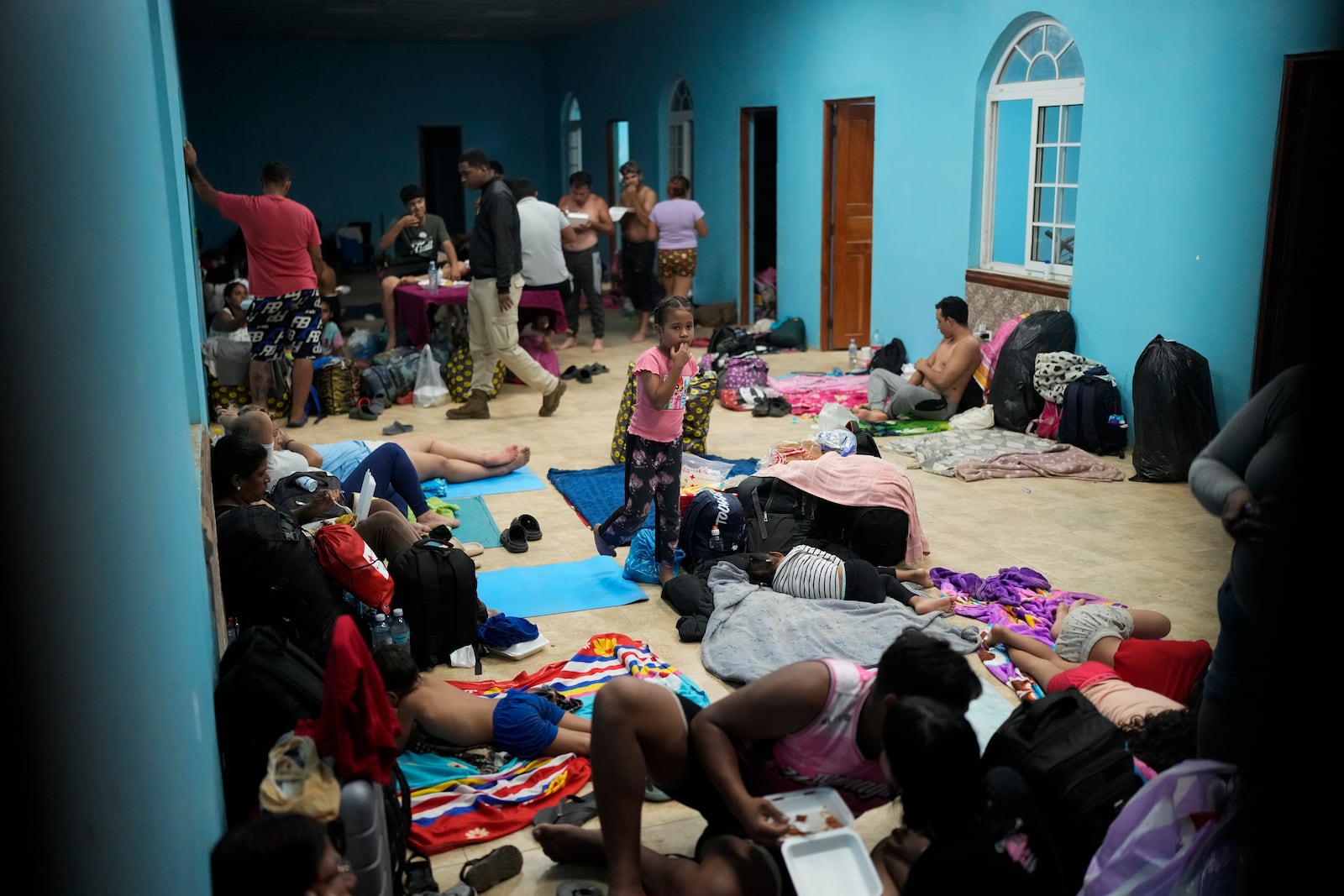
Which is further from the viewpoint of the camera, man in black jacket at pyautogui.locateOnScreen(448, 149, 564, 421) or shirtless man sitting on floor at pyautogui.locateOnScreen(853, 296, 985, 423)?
man in black jacket at pyautogui.locateOnScreen(448, 149, 564, 421)

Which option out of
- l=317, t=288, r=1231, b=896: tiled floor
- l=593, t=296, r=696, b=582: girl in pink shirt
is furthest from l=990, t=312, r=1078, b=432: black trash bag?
l=593, t=296, r=696, b=582: girl in pink shirt

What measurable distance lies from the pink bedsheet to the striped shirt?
1.45 feet

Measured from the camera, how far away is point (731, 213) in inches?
493

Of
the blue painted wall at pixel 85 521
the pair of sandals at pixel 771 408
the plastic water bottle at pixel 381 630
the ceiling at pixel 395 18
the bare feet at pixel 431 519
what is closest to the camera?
the blue painted wall at pixel 85 521

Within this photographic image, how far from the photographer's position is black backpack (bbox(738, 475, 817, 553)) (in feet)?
16.3

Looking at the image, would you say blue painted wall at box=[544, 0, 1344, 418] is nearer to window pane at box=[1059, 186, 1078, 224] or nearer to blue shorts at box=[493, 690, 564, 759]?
window pane at box=[1059, 186, 1078, 224]

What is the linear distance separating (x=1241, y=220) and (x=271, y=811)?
592 cm

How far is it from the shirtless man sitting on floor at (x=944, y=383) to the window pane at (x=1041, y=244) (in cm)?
100

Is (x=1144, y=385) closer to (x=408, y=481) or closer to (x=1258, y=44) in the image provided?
(x=1258, y=44)

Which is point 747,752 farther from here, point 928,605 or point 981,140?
point 981,140

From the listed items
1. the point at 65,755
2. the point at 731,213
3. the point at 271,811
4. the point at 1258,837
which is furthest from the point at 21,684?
the point at 731,213

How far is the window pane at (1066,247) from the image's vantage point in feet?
26.8

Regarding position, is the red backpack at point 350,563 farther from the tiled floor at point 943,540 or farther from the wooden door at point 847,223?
the wooden door at point 847,223

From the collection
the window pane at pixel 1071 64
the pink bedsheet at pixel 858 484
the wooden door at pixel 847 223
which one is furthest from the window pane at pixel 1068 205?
the pink bedsheet at pixel 858 484
